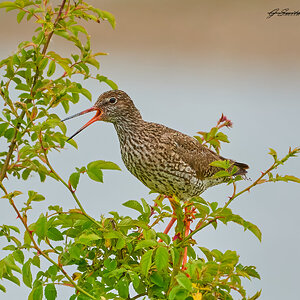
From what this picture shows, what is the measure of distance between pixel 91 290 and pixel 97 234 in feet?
0.56

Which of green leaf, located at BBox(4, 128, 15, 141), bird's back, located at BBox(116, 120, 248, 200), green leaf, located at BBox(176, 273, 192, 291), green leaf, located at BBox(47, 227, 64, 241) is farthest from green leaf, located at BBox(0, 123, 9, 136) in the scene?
bird's back, located at BBox(116, 120, 248, 200)

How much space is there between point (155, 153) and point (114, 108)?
1.14ft

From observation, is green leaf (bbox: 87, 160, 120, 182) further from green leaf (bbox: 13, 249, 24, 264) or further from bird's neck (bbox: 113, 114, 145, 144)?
bird's neck (bbox: 113, 114, 145, 144)

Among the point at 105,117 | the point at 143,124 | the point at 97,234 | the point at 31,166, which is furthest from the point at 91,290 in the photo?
the point at 143,124

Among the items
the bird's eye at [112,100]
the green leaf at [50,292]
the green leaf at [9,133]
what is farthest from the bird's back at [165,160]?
the green leaf at [50,292]

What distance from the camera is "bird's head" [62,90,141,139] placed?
3.54 meters

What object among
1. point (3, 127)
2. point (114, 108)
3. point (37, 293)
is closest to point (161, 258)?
point (37, 293)

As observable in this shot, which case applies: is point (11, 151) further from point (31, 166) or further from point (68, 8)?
point (68, 8)

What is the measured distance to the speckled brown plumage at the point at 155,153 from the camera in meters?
3.64

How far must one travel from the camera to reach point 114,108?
3613 mm

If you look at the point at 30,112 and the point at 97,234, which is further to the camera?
the point at 30,112

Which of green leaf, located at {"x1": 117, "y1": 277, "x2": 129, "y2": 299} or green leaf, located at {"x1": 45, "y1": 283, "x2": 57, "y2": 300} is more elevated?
green leaf, located at {"x1": 45, "y1": 283, "x2": 57, "y2": 300}

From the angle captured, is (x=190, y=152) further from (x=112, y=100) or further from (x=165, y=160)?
(x=112, y=100)

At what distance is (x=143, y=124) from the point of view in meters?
3.88
